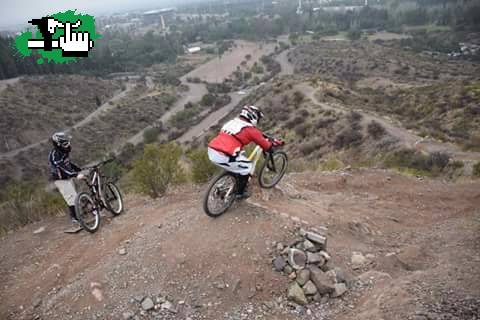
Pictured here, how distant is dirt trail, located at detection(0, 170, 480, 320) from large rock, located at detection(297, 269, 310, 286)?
26cm

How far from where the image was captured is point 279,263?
696 cm

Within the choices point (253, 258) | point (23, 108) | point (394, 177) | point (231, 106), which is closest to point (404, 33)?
point (231, 106)

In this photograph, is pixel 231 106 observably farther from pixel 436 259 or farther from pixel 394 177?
pixel 436 259

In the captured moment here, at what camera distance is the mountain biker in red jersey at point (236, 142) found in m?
7.59

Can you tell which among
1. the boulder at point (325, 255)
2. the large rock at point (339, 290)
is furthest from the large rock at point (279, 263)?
the large rock at point (339, 290)

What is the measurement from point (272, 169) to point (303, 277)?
141 inches

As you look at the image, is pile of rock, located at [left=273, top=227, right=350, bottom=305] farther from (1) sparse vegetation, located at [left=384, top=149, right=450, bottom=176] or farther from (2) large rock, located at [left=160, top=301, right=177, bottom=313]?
(1) sparse vegetation, located at [left=384, top=149, right=450, bottom=176]

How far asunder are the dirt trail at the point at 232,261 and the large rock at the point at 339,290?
11 centimetres

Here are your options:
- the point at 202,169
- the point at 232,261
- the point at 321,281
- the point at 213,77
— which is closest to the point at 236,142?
the point at 232,261

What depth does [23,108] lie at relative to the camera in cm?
6519

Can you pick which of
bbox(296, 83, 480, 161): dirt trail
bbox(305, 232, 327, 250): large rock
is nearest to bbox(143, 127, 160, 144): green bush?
bbox(296, 83, 480, 161): dirt trail

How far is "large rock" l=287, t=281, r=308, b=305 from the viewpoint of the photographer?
6.39 metres

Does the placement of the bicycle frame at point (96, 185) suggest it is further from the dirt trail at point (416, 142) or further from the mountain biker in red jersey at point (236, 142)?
the dirt trail at point (416, 142)

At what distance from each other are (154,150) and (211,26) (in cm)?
18806
